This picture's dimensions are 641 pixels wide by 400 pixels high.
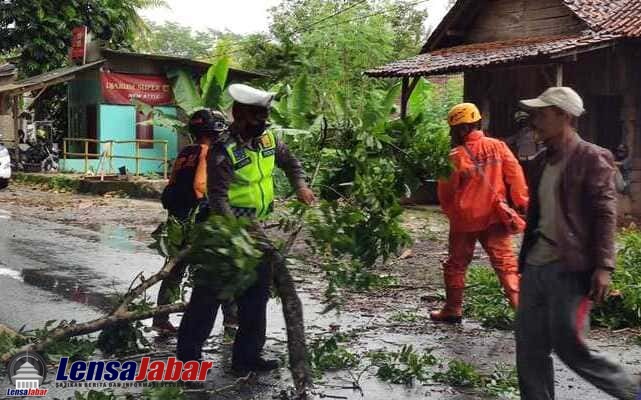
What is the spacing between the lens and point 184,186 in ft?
20.2

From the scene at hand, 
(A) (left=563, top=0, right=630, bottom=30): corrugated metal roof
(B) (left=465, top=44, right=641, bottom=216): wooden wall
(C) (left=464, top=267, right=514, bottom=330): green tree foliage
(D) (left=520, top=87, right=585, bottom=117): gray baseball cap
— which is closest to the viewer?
(D) (left=520, top=87, right=585, bottom=117): gray baseball cap

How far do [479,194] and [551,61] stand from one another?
880 cm

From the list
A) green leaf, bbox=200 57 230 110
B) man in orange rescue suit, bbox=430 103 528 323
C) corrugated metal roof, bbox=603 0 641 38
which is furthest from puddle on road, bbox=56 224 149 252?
corrugated metal roof, bbox=603 0 641 38

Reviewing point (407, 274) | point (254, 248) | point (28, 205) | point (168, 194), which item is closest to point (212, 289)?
point (254, 248)

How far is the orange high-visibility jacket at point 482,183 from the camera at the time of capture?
6.53 meters

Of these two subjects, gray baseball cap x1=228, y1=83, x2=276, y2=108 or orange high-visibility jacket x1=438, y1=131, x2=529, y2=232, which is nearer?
gray baseball cap x1=228, y1=83, x2=276, y2=108

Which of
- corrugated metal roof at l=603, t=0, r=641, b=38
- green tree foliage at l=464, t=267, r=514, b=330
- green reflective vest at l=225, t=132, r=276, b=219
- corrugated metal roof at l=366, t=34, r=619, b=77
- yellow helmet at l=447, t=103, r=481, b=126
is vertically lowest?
green tree foliage at l=464, t=267, r=514, b=330

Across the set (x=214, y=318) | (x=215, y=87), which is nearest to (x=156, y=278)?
(x=214, y=318)

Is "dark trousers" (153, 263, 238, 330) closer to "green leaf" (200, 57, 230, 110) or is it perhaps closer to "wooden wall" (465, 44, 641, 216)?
"green leaf" (200, 57, 230, 110)

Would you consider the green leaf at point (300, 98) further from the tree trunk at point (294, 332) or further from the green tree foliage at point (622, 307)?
the green tree foliage at point (622, 307)

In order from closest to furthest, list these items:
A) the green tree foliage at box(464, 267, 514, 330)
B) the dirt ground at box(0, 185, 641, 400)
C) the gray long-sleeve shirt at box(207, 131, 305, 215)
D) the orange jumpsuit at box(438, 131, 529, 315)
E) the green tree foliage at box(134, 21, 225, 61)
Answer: the gray long-sleeve shirt at box(207, 131, 305, 215), the dirt ground at box(0, 185, 641, 400), the orange jumpsuit at box(438, 131, 529, 315), the green tree foliage at box(464, 267, 514, 330), the green tree foliage at box(134, 21, 225, 61)

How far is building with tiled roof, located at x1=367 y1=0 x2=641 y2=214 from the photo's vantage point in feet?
48.5

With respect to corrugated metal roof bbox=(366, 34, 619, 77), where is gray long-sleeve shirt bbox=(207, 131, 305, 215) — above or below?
below

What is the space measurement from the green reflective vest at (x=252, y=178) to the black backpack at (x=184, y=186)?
1169 millimetres
